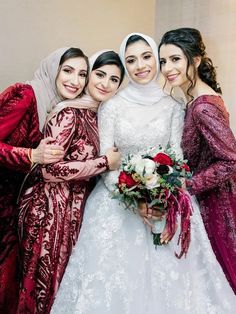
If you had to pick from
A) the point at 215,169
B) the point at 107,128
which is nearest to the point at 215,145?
the point at 215,169

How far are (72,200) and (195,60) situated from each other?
0.88 m

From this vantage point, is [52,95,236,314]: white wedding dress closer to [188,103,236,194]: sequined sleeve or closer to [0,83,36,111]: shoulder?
[188,103,236,194]: sequined sleeve

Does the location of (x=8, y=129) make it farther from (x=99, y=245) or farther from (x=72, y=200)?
(x=99, y=245)

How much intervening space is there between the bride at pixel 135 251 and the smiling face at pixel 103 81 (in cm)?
5

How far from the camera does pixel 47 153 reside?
1624mm

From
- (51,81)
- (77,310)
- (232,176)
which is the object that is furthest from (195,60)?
(77,310)

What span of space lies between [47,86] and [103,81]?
0.28 meters

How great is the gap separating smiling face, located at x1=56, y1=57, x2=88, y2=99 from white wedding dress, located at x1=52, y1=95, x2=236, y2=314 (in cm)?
18

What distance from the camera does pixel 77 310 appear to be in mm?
1566

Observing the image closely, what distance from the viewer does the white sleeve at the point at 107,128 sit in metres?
1.79

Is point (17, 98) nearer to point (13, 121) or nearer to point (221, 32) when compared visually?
point (13, 121)

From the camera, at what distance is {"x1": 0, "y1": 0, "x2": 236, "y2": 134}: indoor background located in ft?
7.38

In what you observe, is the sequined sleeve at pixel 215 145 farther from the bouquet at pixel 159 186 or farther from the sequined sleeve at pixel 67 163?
the sequined sleeve at pixel 67 163

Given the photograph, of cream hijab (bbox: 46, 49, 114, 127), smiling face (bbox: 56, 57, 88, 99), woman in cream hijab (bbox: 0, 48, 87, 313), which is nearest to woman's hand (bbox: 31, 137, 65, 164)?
woman in cream hijab (bbox: 0, 48, 87, 313)
